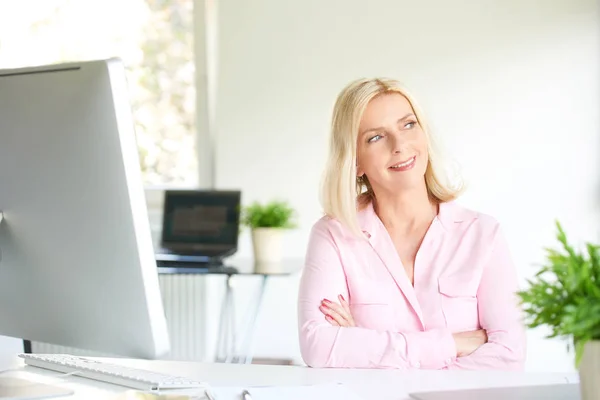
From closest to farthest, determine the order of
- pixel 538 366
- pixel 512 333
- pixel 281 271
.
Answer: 1. pixel 512 333
2. pixel 281 271
3. pixel 538 366

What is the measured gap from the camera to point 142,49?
529cm

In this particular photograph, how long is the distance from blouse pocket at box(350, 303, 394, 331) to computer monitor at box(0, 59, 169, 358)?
940 millimetres

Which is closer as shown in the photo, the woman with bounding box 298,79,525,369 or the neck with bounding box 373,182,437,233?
the woman with bounding box 298,79,525,369

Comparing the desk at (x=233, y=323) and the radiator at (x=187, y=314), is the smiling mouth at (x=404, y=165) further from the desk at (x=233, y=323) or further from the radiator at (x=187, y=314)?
the radiator at (x=187, y=314)

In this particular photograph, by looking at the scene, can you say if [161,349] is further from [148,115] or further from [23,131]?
[148,115]

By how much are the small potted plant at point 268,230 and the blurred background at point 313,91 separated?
80cm

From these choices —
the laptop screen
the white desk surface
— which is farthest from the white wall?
the white desk surface

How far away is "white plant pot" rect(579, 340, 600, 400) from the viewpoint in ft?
3.69

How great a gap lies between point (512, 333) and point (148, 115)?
3629 millimetres

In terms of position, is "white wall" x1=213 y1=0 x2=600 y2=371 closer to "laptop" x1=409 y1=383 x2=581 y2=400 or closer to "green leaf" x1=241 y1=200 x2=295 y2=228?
"green leaf" x1=241 y1=200 x2=295 y2=228

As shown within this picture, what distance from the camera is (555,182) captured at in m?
4.65

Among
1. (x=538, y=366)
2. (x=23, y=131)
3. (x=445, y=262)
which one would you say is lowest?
(x=538, y=366)

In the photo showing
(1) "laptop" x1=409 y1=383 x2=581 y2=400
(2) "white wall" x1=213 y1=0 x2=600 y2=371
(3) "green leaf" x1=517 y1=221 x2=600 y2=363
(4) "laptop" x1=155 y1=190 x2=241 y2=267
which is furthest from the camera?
(2) "white wall" x1=213 y1=0 x2=600 y2=371

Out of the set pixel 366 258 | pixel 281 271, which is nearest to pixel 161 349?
pixel 366 258
